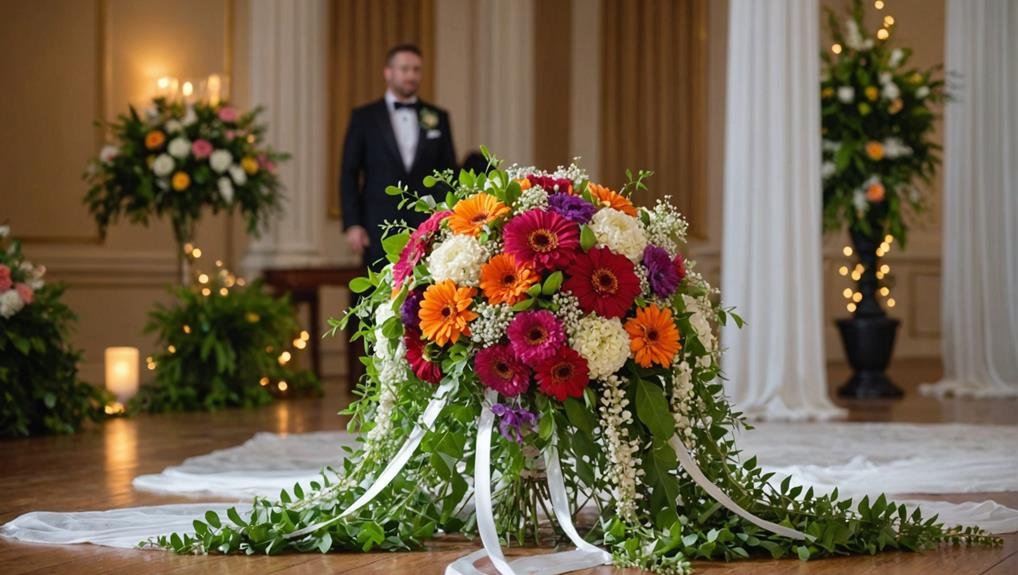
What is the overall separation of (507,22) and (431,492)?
277 inches

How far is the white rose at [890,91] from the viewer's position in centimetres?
762

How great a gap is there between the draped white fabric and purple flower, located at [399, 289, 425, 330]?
73 cm

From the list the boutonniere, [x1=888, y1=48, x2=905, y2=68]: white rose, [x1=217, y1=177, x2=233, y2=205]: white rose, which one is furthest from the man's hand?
[x1=888, y1=48, x2=905, y2=68]: white rose

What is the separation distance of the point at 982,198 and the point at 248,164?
13.3ft

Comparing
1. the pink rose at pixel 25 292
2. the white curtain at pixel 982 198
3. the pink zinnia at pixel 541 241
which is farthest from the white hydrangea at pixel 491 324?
the white curtain at pixel 982 198

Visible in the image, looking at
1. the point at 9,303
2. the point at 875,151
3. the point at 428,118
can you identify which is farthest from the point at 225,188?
the point at 875,151

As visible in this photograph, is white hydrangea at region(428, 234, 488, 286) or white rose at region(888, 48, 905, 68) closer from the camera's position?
white hydrangea at region(428, 234, 488, 286)

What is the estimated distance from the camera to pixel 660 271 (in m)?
3.00

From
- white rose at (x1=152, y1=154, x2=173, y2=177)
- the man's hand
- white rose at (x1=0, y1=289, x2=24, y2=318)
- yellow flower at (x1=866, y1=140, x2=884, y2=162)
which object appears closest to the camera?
white rose at (x1=0, y1=289, x2=24, y2=318)

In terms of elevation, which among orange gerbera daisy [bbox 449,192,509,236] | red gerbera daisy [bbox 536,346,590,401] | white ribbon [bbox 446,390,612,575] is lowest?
white ribbon [bbox 446,390,612,575]

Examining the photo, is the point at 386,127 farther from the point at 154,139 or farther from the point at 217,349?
the point at 217,349

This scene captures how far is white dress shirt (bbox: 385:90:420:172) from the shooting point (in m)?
7.07

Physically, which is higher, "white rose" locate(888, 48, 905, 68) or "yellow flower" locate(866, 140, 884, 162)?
"white rose" locate(888, 48, 905, 68)

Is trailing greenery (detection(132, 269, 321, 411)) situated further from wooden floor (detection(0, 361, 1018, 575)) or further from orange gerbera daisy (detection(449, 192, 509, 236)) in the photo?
orange gerbera daisy (detection(449, 192, 509, 236))
